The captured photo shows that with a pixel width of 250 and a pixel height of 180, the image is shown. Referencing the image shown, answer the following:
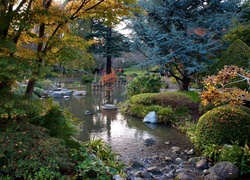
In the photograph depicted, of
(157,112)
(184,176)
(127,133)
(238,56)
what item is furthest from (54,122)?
(238,56)

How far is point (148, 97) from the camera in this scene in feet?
32.7

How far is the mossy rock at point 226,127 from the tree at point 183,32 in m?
5.64

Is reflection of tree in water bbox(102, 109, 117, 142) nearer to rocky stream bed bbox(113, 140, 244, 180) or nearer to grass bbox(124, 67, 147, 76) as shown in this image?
rocky stream bed bbox(113, 140, 244, 180)

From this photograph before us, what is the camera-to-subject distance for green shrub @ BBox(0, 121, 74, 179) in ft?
9.77

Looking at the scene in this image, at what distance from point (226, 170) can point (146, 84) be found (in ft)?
25.0

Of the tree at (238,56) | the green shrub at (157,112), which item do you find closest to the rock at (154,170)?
the green shrub at (157,112)

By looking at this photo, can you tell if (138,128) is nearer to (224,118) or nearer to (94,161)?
(224,118)

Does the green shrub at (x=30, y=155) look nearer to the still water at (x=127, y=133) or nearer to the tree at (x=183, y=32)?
the still water at (x=127, y=133)

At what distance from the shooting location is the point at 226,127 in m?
5.10

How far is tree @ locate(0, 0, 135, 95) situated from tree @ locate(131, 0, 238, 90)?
23.5 feet

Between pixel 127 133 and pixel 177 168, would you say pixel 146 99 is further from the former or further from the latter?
pixel 177 168

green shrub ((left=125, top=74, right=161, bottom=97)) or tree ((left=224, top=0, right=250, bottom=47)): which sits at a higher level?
tree ((left=224, top=0, right=250, bottom=47))

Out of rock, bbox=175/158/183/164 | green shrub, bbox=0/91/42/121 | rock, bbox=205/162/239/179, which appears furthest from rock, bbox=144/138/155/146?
green shrub, bbox=0/91/42/121

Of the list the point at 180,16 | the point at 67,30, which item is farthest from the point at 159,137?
the point at 180,16
